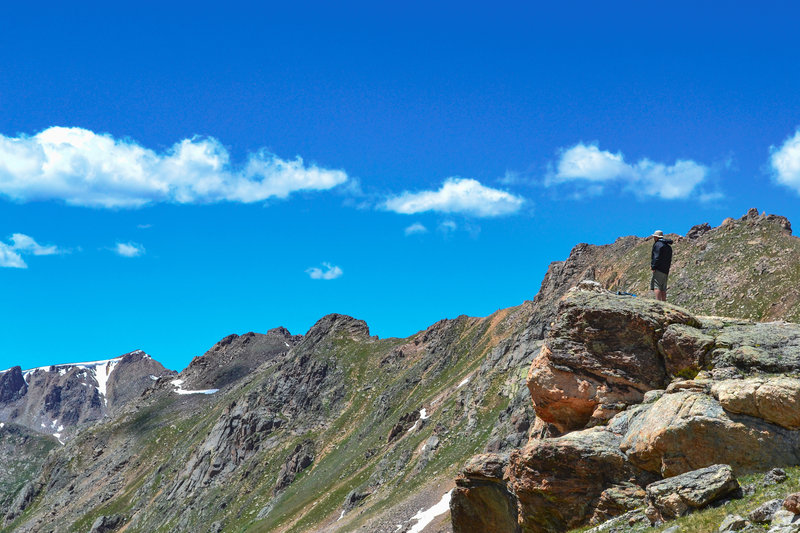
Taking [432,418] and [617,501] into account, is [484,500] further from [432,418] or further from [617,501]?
[432,418]

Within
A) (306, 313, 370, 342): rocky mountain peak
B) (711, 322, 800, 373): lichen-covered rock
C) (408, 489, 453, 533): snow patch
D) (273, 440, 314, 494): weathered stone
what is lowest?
(408, 489, 453, 533): snow patch

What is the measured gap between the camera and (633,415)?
1034 inches

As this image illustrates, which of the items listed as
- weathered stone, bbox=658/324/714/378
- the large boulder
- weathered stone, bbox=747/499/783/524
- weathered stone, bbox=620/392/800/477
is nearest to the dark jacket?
the large boulder

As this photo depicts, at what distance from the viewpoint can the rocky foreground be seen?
22.7 meters

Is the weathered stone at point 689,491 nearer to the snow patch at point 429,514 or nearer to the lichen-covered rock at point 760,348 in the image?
the lichen-covered rock at point 760,348

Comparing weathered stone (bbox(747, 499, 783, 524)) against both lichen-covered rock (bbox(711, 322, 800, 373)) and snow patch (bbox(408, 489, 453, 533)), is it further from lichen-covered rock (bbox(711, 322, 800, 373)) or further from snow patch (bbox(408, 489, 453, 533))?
snow patch (bbox(408, 489, 453, 533))

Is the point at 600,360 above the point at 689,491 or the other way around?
above

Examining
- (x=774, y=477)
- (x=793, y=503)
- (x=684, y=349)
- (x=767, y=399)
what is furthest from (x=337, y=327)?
(x=793, y=503)

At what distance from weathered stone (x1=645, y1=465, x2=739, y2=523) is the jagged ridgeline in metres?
1.91

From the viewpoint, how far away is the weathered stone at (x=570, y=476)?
2486 cm

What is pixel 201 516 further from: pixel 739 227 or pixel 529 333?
pixel 739 227

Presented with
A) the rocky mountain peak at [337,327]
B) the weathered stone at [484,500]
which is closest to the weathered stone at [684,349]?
the weathered stone at [484,500]

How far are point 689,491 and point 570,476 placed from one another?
533cm

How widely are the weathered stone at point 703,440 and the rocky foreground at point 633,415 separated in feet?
0.11
